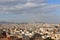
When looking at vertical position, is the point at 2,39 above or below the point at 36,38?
above

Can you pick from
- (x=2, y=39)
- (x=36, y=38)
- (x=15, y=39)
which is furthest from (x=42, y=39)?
(x=2, y=39)

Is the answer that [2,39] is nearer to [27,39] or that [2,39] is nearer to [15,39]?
[15,39]

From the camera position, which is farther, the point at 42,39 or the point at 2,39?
the point at 42,39

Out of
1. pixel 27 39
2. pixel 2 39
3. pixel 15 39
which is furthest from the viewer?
pixel 27 39

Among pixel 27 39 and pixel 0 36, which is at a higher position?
pixel 0 36

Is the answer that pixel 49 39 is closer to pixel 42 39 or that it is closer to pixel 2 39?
pixel 42 39

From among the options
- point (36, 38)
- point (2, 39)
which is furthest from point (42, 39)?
point (2, 39)

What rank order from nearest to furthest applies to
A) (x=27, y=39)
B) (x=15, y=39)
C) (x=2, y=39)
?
(x=2, y=39), (x=15, y=39), (x=27, y=39)

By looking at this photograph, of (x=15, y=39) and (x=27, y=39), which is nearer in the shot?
(x=15, y=39)

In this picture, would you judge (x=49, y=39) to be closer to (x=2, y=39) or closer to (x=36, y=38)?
(x=36, y=38)
